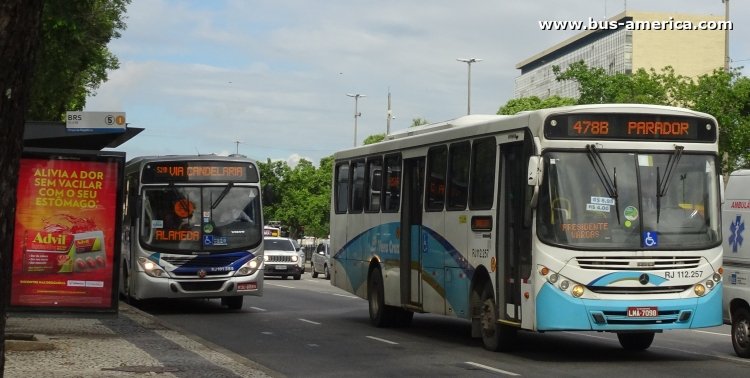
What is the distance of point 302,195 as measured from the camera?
360ft

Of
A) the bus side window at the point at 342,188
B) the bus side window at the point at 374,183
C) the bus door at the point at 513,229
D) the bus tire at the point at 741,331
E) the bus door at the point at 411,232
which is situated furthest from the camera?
the bus side window at the point at 342,188

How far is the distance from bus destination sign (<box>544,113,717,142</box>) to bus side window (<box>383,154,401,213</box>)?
573cm

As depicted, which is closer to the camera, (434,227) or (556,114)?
(556,114)

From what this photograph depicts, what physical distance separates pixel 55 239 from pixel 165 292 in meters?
7.65

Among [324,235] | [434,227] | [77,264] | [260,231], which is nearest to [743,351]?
[434,227]

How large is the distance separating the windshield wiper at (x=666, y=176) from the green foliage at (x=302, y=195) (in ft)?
300

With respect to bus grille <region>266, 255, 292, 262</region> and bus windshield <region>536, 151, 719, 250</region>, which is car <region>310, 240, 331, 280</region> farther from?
bus windshield <region>536, 151, 719, 250</region>

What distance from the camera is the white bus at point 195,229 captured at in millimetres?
25391

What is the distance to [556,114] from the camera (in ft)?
51.2

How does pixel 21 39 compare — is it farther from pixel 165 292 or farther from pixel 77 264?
pixel 165 292

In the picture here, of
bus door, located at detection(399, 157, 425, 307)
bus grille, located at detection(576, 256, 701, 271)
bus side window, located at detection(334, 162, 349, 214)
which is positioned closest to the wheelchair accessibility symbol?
bus grille, located at detection(576, 256, 701, 271)

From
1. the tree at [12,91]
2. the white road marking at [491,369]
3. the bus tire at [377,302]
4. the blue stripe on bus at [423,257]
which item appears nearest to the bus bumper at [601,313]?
the white road marking at [491,369]

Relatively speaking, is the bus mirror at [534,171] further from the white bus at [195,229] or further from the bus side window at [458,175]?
the white bus at [195,229]

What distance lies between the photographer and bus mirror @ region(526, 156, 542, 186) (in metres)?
15.2
